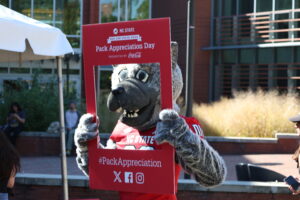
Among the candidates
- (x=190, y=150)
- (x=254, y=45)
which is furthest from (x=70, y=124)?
(x=254, y=45)

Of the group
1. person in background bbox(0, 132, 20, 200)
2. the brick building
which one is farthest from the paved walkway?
the brick building

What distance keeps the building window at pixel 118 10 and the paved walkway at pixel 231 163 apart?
17.0 metres

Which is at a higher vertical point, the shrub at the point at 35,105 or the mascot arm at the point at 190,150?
the mascot arm at the point at 190,150

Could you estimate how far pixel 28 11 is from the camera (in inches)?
1198

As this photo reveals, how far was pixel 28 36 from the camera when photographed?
5.61 m

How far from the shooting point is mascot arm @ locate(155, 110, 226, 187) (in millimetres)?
3838

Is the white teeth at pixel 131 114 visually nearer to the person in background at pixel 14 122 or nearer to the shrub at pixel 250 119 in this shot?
the person in background at pixel 14 122

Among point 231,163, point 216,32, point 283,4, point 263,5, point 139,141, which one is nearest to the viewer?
point 139,141

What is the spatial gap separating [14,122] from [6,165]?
33.7ft

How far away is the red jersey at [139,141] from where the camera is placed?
13.6 feet

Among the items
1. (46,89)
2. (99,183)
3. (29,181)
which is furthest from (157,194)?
(46,89)

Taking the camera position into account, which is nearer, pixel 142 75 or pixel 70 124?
pixel 142 75

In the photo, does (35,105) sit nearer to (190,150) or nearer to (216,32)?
(190,150)

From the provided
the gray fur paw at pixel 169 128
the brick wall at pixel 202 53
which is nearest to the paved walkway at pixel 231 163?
the gray fur paw at pixel 169 128
